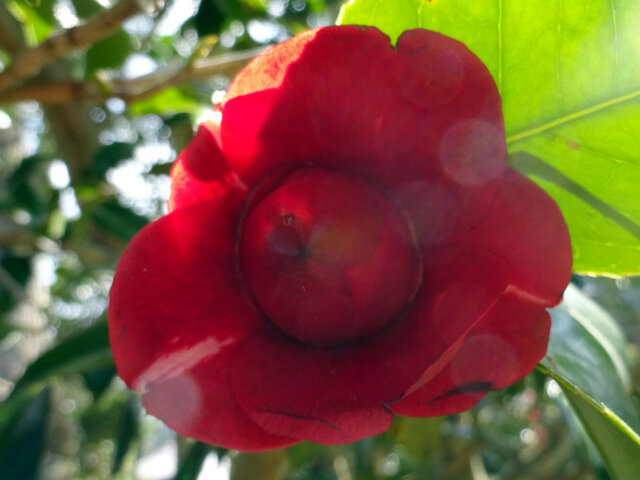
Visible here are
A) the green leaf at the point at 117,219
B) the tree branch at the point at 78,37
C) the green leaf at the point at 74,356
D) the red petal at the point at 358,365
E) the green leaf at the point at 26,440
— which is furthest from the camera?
the green leaf at the point at 117,219

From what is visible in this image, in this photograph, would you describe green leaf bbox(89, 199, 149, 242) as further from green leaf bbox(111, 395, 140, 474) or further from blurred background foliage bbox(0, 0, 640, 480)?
green leaf bbox(111, 395, 140, 474)

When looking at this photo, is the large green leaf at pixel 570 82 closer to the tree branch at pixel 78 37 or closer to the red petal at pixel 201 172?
the red petal at pixel 201 172

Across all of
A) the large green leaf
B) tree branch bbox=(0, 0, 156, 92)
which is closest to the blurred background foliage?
tree branch bbox=(0, 0, 156, 92)

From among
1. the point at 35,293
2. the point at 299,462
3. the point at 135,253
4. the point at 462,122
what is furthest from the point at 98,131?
the point at 462,122

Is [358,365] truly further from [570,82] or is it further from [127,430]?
[127,430]

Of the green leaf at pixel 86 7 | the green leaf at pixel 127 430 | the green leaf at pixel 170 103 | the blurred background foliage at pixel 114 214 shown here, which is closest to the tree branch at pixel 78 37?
the blurred background foliage at pixel 114 214

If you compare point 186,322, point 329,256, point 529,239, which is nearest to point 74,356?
point 186,322

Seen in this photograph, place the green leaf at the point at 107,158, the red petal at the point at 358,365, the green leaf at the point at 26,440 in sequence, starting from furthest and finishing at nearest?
the green leaf at the point at 107,158 < the green leaf at the point at 26,440 < the red petal at the point at 358,365
